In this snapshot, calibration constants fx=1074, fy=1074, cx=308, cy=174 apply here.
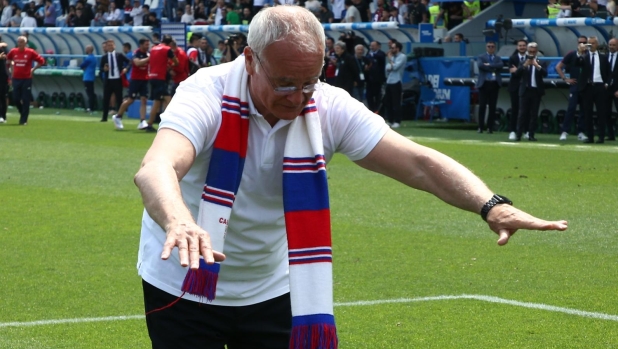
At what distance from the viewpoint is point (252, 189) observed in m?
3.64

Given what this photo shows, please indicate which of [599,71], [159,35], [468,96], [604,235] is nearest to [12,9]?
[159,35]

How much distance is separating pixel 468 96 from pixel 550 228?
24499 mm

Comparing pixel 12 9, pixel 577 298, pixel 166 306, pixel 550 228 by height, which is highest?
pixel 550 228

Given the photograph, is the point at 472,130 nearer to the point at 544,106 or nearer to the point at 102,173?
the point at 544,106

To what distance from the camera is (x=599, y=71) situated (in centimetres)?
2227

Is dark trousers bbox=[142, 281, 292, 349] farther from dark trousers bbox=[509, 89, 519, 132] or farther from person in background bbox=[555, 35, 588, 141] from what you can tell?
dark trousers bbox=[509, 89, 519, 132]

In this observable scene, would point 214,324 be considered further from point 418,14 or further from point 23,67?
point 418,14

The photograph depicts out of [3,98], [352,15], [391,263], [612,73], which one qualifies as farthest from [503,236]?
[352,15]

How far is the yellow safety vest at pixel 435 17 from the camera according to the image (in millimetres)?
31234

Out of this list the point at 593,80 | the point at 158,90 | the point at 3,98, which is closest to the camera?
the point at 593,80

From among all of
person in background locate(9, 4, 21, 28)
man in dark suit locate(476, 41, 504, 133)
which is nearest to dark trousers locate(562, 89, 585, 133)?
man in dark suit locate(476, 41, 504, 133)

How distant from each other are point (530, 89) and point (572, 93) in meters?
0.89

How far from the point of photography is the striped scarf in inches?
137

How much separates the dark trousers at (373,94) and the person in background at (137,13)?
14.5 m
